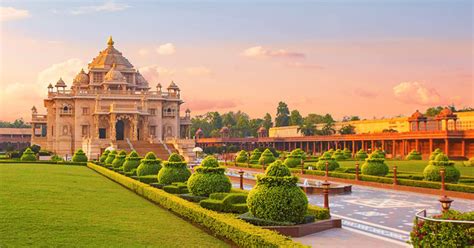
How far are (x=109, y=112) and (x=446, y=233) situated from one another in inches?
2206

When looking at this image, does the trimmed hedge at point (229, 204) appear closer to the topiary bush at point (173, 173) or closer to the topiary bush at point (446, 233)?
the topiary bush at point (173, 173)

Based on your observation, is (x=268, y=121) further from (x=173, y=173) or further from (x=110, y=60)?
(x=173, y=173)

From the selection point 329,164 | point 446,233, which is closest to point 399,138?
point 329,164

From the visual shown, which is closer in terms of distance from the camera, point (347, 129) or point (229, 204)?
point (229, 204)

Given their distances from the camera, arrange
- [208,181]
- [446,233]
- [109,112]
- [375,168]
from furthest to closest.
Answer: [109,112] < [375,168] < [208,181] < [446,233]

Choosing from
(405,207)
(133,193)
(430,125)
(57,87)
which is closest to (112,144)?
(57,87)

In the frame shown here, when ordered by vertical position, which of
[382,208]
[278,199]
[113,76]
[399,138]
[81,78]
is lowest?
[382,208]

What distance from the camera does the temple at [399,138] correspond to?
52531mm

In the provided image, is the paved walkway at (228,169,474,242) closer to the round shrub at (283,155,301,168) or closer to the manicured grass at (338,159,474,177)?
the manicured grass at (338,159,474,177)

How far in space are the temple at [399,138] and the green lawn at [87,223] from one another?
42.5 meters

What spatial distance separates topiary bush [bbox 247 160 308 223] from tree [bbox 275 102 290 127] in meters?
104

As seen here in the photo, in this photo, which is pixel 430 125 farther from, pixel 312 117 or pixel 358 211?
pixel 358 211

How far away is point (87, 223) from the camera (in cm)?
1280

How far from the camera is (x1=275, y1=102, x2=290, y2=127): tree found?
117500mm
